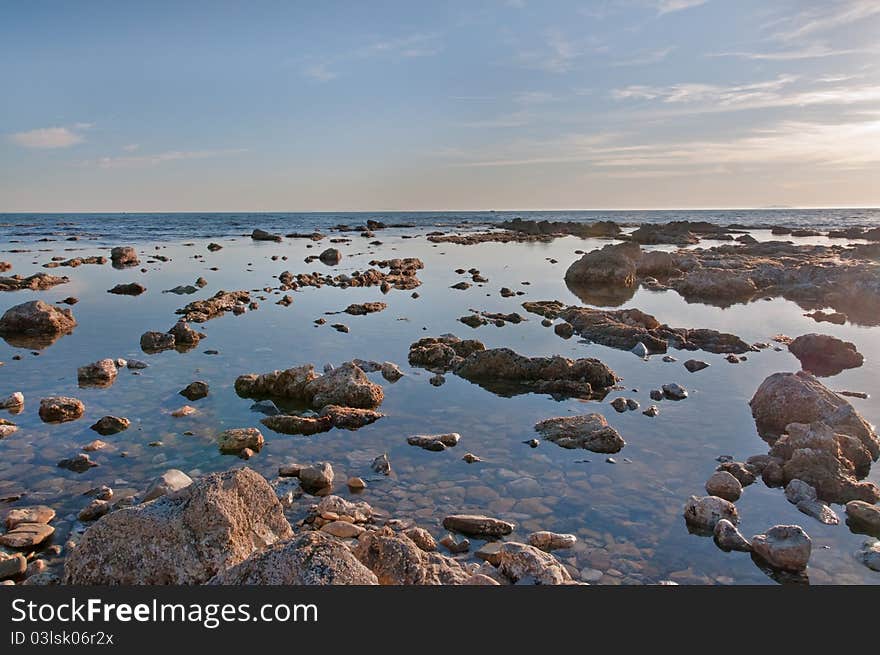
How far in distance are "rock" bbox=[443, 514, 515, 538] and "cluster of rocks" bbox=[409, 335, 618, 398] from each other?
19.4ft

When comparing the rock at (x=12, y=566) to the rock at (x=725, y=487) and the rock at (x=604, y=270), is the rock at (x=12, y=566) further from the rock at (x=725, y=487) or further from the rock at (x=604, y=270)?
the rock at (x=604, y=270)

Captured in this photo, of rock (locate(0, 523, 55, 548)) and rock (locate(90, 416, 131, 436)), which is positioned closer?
rock (locate(0, 523, 55, 548))

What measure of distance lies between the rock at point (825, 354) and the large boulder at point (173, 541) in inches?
602

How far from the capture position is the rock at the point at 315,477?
29.1ft

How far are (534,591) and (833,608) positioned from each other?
260 centimetres

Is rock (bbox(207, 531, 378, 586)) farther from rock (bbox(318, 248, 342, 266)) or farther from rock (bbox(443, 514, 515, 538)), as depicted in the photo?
rock (bbox(318, 248, 342, 266))

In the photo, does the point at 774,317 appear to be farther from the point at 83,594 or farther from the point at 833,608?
the point at 83,594

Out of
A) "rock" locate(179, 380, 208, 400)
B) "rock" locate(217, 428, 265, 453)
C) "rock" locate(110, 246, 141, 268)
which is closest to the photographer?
"rock" locate(217, 428, 265, 453)

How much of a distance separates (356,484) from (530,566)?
3307mm

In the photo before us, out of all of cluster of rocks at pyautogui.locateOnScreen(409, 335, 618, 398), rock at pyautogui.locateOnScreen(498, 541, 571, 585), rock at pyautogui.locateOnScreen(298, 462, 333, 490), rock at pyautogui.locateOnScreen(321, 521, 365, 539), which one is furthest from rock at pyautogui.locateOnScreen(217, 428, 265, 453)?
cluster of rocks at pyautogui.locateOnScreen(409, 335, 618, 398)

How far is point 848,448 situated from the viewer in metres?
9.85

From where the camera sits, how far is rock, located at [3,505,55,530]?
752 cm

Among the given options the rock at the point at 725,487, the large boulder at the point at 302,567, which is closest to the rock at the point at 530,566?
the large boulder at the point at 302,567

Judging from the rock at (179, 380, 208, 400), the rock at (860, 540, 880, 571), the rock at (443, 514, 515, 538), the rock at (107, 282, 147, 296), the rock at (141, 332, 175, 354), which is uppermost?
the rock at (107, 282, 147, 296)
